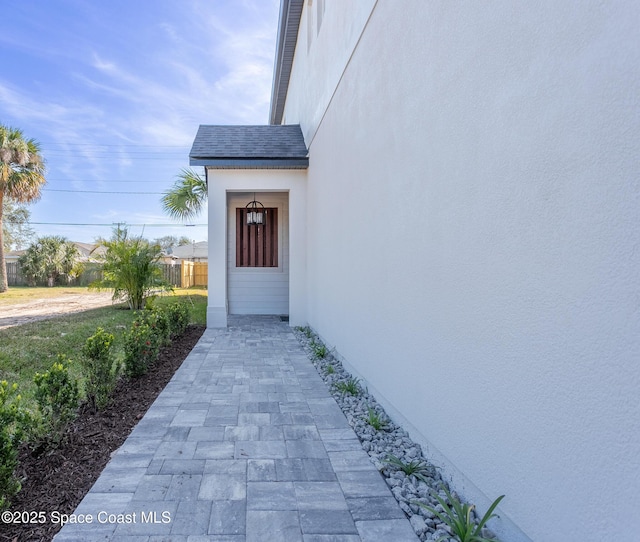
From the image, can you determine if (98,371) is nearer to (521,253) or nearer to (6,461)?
(6,461)

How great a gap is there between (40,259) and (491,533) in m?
26.1

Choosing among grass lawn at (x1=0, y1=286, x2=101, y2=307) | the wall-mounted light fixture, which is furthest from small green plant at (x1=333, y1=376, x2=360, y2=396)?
grass lawn at (x1=0, y1=286, x2=101, y2=307)

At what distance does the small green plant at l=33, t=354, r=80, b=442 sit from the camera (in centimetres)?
274

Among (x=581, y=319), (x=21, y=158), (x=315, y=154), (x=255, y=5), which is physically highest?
(x=255, y=5)

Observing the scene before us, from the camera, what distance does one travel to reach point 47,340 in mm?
6797

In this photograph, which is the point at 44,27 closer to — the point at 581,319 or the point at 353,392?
the point at 353,392

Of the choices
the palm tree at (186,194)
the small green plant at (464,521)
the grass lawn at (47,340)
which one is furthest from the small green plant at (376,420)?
the palm tree at (186,194)

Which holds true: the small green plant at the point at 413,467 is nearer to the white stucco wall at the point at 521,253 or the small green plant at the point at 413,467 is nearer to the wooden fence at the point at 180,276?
the white stucco wall at the point at 521,253

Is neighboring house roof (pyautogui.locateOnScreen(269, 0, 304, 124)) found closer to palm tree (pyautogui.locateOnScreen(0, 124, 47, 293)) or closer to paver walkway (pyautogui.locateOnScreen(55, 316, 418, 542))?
paver walkway (pyautogui.locateOnScreen(55, 316, 418, 542))

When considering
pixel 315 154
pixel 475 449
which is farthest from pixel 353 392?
pixel 315 154

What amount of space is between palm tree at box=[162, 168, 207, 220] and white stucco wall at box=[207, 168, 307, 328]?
5.12 metres

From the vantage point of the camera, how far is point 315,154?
24.1 feet

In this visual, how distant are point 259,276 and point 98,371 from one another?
6.49 m

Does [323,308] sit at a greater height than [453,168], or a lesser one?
lesser
